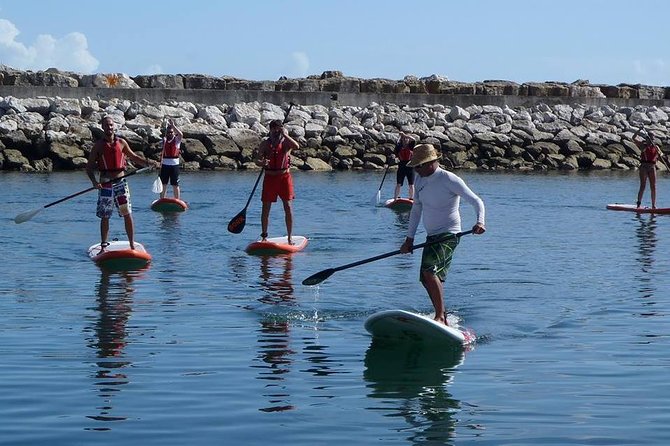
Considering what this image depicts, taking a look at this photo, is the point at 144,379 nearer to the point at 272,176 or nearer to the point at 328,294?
the point at 328,294

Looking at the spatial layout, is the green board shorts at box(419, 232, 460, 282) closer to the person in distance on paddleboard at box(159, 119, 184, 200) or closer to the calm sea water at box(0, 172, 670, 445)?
the calm sea water at box(0, 172, 670, 445)

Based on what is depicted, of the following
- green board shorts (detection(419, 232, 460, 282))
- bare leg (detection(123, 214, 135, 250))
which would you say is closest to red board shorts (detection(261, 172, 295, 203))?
bare leg (detection(123, 214, 135, 250))

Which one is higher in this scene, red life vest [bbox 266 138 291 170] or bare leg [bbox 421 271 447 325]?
red life vest [bbox 266 138 291 170]

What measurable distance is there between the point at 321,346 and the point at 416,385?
1558 mm

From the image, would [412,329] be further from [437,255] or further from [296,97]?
[296,97]

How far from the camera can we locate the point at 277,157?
56.1 ft

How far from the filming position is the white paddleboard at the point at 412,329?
10742mm

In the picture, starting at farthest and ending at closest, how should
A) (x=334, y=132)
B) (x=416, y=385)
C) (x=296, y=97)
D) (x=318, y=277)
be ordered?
(x=296, y=97)
(x=334, y=132)
(x=318, y=277)
(x=416, y=385)

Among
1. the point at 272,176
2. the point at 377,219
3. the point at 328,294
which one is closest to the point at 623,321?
the point at 328,294

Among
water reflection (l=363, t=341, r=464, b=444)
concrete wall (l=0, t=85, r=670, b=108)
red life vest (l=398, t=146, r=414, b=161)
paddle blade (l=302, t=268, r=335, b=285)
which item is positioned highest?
concrete wall (l=0, t=85, r=670, b=108)

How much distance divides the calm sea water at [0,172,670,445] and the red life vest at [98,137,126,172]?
1278 millimetres

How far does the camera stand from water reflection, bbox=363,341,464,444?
27.1 feet

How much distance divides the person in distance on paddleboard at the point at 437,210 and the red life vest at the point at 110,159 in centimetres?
560

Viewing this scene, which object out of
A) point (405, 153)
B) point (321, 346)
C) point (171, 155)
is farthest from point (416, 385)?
point (405, 153)
